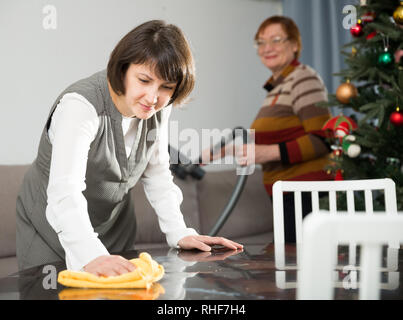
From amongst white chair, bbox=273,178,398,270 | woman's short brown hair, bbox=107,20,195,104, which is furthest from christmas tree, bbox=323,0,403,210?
woman's short brown hair, bbox=107,20,195,104

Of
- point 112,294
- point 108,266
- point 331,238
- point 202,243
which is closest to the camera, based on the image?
point 331,238

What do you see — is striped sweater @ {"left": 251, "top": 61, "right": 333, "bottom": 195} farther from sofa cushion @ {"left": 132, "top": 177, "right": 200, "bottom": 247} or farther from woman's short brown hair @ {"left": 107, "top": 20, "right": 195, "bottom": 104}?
woman's short brown hair @ {"left": 107, "top": 20, "right": 195, "bottom": 104}

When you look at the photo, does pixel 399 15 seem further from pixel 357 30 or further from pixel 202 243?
pixel 202 243

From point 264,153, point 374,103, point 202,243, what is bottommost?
point 202,243

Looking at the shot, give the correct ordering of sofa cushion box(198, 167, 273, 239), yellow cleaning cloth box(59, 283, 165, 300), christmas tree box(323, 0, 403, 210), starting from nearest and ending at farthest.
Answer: yellow cleaning cloth box(59, 283, 165, 300), christmas tree box(323, 0, 403, 210), sofa cushion box(198, 167, 273, 239)

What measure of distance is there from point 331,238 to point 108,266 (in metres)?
0.60

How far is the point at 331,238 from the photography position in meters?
0.57

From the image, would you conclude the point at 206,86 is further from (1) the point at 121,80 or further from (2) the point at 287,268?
(2) the point at 287,268

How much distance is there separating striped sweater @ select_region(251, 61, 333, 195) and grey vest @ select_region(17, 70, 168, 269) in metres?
1.06

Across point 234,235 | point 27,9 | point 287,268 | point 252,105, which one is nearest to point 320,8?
point 252,105

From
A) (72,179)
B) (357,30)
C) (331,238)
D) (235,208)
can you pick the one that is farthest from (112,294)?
(235,208)

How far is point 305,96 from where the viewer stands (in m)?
2.52

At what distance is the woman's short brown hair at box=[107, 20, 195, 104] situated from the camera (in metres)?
1.32

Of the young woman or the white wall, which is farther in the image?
the white wall
